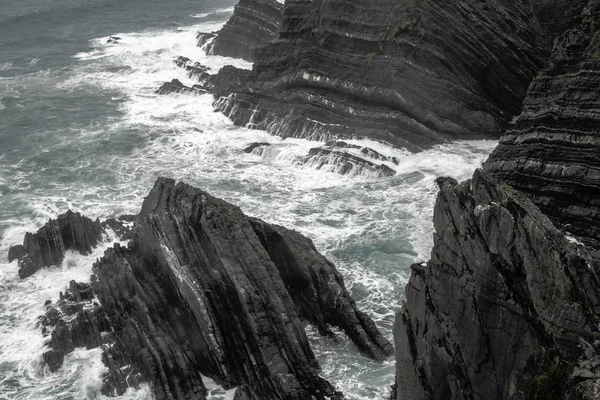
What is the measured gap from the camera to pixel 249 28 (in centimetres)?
7238

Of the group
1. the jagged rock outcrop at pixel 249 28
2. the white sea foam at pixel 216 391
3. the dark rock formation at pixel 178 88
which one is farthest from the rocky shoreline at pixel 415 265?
the jagged rock outcrop at pixel 249 28

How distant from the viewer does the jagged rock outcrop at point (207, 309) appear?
26.3 metres

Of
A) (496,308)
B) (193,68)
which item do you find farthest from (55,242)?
(193,68)

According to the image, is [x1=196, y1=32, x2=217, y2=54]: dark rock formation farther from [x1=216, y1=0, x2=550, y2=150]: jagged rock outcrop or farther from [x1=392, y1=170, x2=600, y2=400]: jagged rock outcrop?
[x1=392, y1=170, x2=600, y2=400]: jagged rock outcrop

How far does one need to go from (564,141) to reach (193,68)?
1641 inches

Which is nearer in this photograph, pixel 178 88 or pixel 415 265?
pixel 415 265

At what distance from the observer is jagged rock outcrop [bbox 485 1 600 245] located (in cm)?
3584

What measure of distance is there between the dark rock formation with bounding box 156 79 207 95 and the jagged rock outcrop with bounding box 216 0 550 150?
899 centimetres

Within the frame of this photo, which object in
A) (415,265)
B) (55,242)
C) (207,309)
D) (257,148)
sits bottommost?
(55,242)

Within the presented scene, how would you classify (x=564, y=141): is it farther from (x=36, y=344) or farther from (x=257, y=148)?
(x=36, y=344)

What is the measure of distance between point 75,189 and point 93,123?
13.5 meters

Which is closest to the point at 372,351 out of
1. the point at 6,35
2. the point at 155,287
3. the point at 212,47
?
the point at 155,287

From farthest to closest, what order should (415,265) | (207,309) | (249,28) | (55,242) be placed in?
(249,28) < (55,242) < (207,309) < (415,265)

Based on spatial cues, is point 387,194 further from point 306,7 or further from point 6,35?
point 6,35
